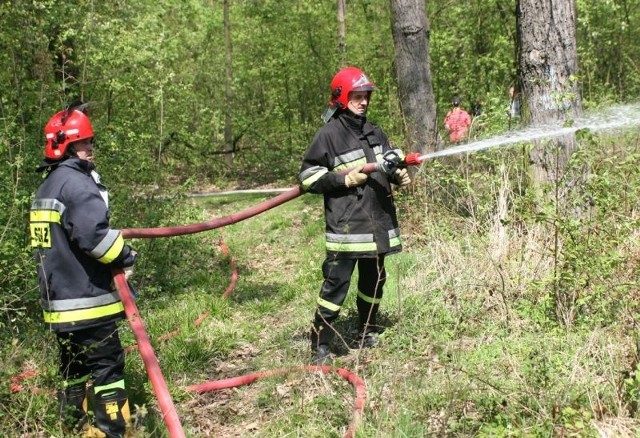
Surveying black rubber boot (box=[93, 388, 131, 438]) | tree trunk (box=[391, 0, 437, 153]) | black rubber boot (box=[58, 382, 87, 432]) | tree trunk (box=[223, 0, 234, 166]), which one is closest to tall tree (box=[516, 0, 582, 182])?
tree trunk (box=[391, 0, 437, 153])

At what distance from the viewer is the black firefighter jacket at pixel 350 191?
4434 millimetres

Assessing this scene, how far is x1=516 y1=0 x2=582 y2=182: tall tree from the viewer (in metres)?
5.59

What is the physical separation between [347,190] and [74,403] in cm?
229

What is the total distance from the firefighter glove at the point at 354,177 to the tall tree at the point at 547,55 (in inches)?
81.1

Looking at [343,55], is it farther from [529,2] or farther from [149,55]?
[529,2]

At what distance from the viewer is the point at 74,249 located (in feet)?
11.5

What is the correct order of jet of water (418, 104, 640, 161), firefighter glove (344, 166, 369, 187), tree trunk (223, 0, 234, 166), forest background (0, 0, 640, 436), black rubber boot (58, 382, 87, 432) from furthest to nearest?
tree trunk (223, 0, 234, 166), jet of water (418, 104, 640, 161), firefighter glove (344, 166, 369, 187), black rubber boot (58, 382, 87, 432), forest background (0, 0, 640, 436)

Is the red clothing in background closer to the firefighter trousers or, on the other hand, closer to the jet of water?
the jet of water

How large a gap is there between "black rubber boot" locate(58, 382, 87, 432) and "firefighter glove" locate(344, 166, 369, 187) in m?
2.16

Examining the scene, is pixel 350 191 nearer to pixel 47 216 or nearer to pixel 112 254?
pixel 112 254

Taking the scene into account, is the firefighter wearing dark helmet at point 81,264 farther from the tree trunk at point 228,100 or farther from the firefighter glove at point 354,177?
the tree trunk at point 228,100

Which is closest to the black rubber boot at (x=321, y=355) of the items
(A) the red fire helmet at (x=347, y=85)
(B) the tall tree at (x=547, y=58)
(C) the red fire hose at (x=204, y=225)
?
(C) the red fire hose at (x=204, y=225)

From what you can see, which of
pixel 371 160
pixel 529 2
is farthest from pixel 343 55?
pixel 371 160

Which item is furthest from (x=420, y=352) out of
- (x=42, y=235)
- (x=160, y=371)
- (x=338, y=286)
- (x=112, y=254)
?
(x=42, y=235)
